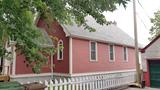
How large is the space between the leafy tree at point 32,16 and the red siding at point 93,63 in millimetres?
7987

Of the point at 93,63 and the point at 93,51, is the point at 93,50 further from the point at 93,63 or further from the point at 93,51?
the point at 93,63

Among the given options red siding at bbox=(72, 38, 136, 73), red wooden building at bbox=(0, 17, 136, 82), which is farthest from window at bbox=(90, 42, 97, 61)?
red siding at bbox=(72, 38, 136, 73)

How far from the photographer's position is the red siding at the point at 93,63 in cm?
1566

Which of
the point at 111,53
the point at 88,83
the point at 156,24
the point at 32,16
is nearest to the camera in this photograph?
the point at 32,16

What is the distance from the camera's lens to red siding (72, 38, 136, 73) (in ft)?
51.4

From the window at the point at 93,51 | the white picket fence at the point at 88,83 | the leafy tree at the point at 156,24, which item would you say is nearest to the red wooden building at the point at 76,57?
the window at the point at 93,51

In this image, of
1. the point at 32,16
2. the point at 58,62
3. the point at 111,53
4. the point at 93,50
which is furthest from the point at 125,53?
the point at 32,16

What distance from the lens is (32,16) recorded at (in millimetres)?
4582

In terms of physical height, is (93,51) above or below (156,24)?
below

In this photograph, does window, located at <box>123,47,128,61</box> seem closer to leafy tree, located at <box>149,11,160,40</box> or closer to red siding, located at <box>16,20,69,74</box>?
red siding, located at <box>16,20,69,74</box>

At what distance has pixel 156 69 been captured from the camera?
1404 cm

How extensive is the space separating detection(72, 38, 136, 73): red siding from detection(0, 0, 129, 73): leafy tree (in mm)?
7987

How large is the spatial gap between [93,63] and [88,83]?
6.76 metres

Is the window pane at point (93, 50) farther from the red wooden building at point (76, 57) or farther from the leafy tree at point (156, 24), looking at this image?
the leafy tree at point (156, 24)
